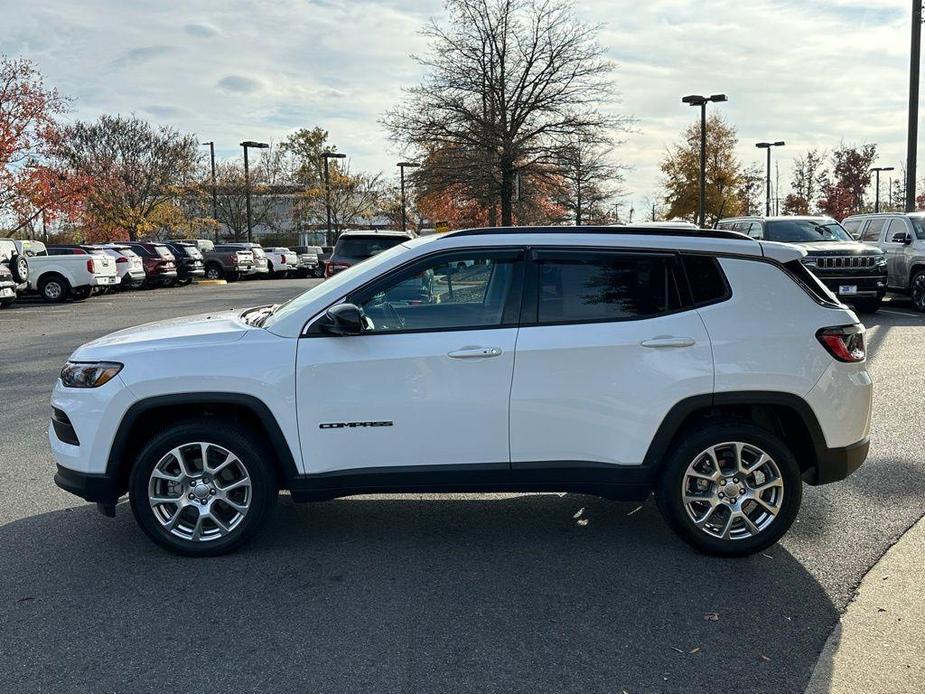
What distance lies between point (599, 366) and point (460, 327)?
77cm

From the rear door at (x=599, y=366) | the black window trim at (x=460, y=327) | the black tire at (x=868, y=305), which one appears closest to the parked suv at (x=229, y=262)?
the black tire at (x=868, y=305)

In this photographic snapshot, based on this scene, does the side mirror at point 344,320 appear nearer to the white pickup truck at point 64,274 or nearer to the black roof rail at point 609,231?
the black roof rail at point 609,231

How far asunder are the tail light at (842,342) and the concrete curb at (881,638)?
3.63 feet

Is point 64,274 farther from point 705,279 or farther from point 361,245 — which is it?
point 705,279

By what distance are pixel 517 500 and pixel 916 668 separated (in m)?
2.54

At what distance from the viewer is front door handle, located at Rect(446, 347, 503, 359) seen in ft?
13.4

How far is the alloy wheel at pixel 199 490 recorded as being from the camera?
423 cm

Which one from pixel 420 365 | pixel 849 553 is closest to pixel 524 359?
pixel 420 365

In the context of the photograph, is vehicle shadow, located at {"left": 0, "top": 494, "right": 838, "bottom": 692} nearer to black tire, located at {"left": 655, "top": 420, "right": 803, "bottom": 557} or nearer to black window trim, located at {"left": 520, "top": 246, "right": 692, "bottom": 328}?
black tire, located at {"left": 655, "top": 420, "right": 803, "bottom": 557}

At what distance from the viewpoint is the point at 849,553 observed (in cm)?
427

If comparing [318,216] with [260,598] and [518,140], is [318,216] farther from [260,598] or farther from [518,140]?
[260,598]

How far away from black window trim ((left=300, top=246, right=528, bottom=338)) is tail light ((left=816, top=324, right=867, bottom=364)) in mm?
1638

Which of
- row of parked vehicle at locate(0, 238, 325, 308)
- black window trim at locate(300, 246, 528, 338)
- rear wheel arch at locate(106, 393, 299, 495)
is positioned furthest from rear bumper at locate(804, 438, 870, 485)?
row of parked vehicle at locate(0, 238, 325, 308)

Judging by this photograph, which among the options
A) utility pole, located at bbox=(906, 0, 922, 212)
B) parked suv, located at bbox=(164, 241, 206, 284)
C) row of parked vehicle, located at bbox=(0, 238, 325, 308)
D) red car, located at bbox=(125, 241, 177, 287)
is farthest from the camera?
parked suv, located at bbox=(164, 241, 206, 284)
